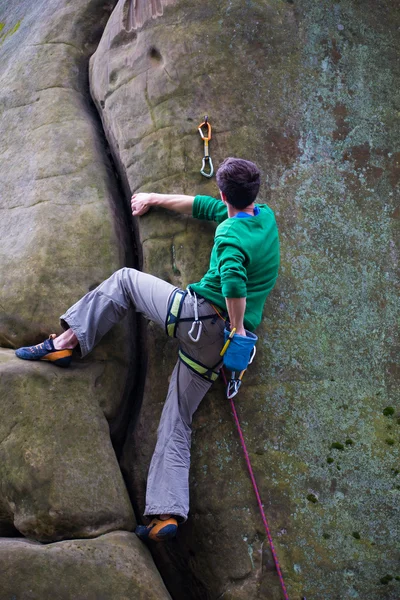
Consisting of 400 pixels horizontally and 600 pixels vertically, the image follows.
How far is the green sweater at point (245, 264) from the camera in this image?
4754 mm

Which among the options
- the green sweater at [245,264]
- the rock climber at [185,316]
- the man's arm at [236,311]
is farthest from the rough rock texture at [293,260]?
the man's arm at [236,311]

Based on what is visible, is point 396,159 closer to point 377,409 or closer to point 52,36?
point 377,409

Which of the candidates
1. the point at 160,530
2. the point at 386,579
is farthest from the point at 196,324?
the point at 386,579

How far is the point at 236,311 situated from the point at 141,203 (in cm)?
155

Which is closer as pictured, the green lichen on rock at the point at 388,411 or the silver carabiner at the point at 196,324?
the silver carabiner at the point at 196,324

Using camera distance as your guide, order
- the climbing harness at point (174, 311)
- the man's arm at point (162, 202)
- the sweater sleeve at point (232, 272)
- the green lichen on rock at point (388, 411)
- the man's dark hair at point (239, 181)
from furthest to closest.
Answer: the man's arm at point (162, 202)
the green lichen on rock at point (388, 411)
the climbing harness at point (174, 311)
the man's dark hair at point (239, 181)
the sweater sleeve at point (232, 272)

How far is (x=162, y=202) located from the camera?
5820 millimetres

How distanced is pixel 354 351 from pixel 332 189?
53.5 inches

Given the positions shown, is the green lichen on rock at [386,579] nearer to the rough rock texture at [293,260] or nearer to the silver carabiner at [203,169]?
the rough rock texture at [293,260]

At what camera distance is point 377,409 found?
5508 mm

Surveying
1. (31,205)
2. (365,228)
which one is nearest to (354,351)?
(365,228)

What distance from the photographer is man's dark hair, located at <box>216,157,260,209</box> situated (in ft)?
16.2

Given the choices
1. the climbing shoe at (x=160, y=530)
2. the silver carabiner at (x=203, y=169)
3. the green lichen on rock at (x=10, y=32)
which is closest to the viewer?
the climbing shoe at (x=160, y=530)

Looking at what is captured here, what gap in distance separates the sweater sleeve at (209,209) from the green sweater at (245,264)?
37cm
